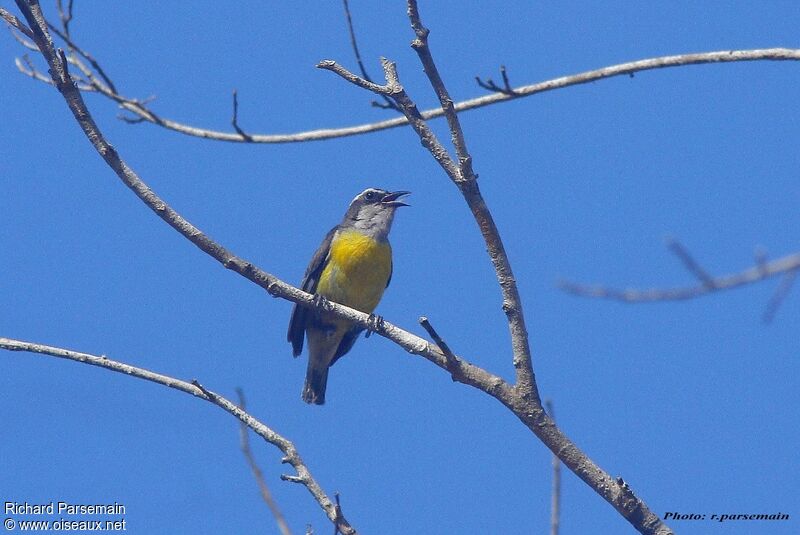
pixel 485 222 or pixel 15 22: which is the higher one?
pixel 15 22

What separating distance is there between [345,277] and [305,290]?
505 mm

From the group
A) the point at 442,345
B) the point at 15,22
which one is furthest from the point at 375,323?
the point at 15,22

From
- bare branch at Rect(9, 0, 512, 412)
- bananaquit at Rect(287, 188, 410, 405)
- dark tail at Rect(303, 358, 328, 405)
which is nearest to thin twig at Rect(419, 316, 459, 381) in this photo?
bare branch at Rect(9, 0, 512, 412)

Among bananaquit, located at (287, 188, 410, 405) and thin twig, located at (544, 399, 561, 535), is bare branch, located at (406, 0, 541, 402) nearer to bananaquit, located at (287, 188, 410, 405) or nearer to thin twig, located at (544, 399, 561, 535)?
thin twig, located at (544, 399, 561, 535)

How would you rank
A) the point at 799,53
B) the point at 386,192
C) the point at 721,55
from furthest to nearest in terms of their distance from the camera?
1. the point at 386,192
2. the point at 721,55
3. the point at 799,53

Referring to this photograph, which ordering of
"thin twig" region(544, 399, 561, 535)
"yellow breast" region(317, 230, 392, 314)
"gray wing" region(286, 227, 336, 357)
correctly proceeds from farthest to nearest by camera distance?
"gray wing" region(286, 227, 336, 357) → "yellow breast" region(317, 230, 392, 314) → "thin twig" region(544, 399, 561, 535)

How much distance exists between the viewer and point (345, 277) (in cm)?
953

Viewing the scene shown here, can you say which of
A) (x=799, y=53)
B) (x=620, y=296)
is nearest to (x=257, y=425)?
(x=620, y=296)

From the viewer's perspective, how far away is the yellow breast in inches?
376

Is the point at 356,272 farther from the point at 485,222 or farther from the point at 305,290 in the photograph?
the point at 485,222

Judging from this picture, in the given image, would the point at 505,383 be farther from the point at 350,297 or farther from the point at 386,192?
the point at 386,192

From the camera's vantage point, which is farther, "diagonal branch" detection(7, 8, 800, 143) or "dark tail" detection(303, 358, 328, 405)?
"dark tail" detection(303, 358, 328, 405)

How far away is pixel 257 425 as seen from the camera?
15.4ft

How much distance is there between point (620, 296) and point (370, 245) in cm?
637
